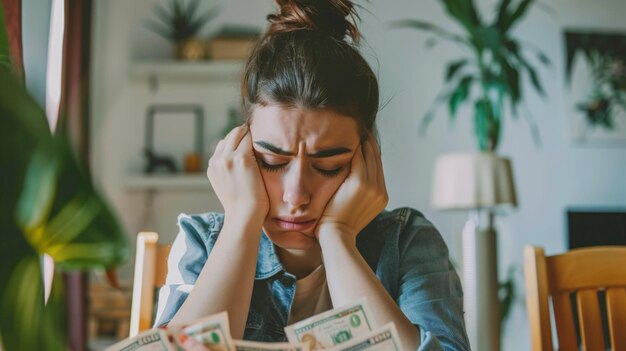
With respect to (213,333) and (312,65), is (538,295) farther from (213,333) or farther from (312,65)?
(213,333)

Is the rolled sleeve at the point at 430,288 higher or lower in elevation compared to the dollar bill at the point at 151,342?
lower

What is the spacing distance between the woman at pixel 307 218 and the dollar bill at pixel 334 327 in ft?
0.42

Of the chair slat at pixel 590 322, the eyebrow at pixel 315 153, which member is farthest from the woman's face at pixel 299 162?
the chair slat at pixel 590 322

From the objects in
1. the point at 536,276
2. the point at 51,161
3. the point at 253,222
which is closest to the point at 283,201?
the point at 253,222

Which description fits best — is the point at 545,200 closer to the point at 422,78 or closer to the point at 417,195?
the point at 417,195

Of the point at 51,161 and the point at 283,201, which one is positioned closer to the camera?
the point at 51,161

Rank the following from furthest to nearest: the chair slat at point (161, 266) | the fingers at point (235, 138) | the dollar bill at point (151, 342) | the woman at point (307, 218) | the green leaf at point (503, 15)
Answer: the green leaf at point (503, 15) < the chair slat at point (161, 266) < the fingers at point (235, 138) < the woman at point (307, 218) < the dollar bill at point (151, 342)

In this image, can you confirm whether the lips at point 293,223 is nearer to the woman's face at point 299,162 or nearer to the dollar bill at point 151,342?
the woman's face at point 299,162

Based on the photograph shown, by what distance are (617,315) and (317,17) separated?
0.74 metres

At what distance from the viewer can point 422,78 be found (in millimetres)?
3092

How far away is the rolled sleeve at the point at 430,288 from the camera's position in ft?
2.72

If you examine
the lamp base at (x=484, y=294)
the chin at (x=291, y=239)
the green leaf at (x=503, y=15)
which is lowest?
the lamp base at (x=484, y=294)

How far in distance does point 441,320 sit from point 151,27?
2.56 metres

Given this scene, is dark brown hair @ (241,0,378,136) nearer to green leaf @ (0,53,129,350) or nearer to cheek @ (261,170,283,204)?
cheek @ (261,170,283,204)
